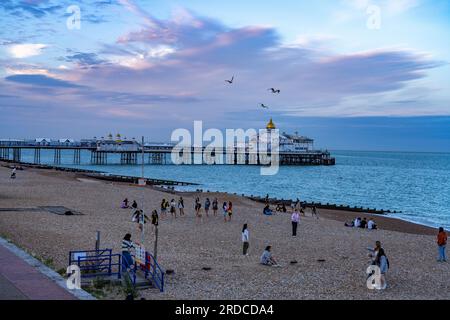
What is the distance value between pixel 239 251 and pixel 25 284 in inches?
341

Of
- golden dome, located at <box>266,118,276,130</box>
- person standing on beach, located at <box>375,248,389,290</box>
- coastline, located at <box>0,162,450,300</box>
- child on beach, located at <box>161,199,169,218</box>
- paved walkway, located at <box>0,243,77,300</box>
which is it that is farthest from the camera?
golden dome, located at <box>266,118,276,130</box>

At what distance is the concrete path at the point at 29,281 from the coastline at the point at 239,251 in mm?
1291

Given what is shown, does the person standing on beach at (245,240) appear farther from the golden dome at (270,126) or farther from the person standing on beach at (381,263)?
the golden dome at (270,126)

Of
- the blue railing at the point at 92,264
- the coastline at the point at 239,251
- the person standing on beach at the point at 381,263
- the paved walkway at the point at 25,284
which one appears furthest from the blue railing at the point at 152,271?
the person standing on beach at the point at 381,263

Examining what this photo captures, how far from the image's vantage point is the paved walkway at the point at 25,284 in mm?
8344

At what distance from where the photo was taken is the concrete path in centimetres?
840

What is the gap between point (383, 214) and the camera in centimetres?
4025

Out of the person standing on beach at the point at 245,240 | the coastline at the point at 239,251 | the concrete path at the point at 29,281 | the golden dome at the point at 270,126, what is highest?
the golden dome at the point at 270,126

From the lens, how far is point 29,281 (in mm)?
9266

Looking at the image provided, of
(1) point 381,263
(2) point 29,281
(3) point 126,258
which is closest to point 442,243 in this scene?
(1) point 381,263

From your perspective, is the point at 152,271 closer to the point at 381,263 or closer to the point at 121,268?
the point at 121,268

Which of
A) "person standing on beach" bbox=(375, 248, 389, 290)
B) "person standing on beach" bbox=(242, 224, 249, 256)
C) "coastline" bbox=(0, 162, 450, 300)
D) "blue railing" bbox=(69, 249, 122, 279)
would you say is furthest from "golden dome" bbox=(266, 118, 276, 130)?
"blue railing" bbox=(69, 249, 122, 279)

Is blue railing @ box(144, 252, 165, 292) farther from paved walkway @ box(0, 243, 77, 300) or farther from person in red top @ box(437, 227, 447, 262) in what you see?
person in red top @ box(437, 227, 447, 262)
